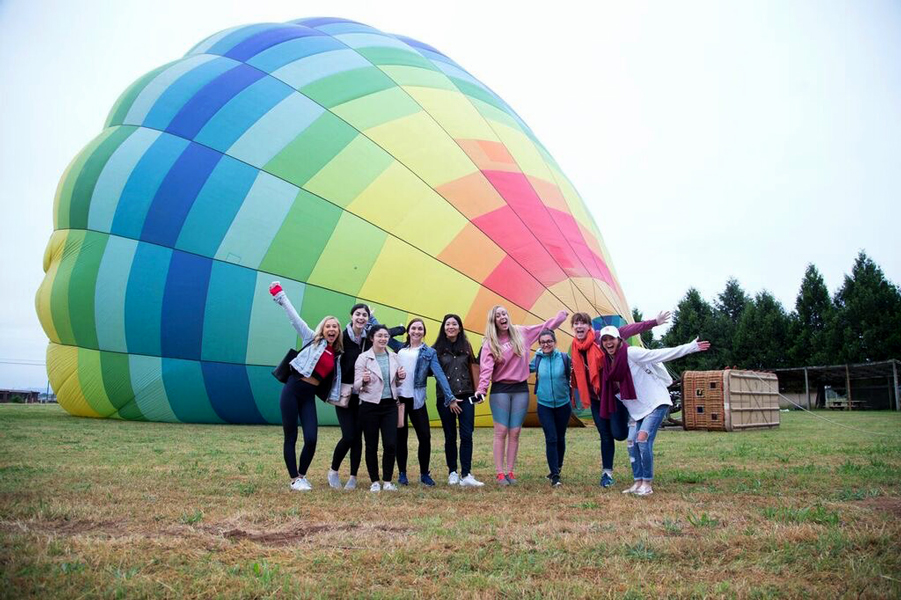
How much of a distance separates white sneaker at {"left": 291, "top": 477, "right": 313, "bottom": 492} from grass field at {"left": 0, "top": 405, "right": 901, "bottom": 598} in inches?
4.3

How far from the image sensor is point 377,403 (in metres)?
5.75

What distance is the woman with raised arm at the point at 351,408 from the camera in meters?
5.80

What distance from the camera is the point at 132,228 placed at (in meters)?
10.8

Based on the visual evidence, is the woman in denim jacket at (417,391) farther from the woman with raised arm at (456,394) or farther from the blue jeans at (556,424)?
the blue jeans at (556,424)

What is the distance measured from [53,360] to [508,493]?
396 inches

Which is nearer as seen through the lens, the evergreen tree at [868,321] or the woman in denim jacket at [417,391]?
the woman in denim jacket at [417,391]

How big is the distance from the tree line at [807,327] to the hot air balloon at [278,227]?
27202 mm

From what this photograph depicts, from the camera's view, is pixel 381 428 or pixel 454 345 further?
pixel 454 345

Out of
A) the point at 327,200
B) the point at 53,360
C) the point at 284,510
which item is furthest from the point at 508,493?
the point at 53,360

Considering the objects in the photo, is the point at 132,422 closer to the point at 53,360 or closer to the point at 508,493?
the point at 53,360

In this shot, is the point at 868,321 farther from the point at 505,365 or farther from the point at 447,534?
the point at 447,534

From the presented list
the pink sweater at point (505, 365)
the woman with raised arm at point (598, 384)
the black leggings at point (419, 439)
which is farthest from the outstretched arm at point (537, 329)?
the black leggings at point (419, 439)

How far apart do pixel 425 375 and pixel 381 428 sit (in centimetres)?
66

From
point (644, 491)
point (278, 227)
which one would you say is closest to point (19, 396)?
point (278, 227)
